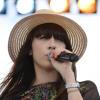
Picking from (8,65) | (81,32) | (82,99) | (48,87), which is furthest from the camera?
(8,65)

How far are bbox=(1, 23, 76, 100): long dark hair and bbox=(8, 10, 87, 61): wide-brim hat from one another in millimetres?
26

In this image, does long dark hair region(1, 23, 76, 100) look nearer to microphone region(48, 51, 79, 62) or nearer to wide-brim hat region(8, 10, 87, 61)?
wide-brim hat region(8, 10, 87, 61)

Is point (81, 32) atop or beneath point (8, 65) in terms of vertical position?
atop

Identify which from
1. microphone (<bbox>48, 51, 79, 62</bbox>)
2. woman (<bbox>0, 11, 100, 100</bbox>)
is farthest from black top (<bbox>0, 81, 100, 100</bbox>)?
microphone (<bbox>48, 51, 79, 62</bbox>)

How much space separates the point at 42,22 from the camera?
56.3 inches

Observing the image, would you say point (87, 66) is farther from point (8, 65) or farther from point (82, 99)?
point (82, 99)

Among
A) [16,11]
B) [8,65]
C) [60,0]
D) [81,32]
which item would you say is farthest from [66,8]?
[81,32]

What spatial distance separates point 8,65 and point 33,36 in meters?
0.67

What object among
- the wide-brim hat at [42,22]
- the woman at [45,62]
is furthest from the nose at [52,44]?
the wide-brim hat at [42,22]

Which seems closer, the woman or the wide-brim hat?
the woman

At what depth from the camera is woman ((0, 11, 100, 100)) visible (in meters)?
1.25

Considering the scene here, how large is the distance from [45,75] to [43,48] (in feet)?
0.38

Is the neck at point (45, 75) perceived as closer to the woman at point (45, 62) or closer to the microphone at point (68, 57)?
the woman at point (45, 62)

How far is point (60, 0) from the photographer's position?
7.08ft
